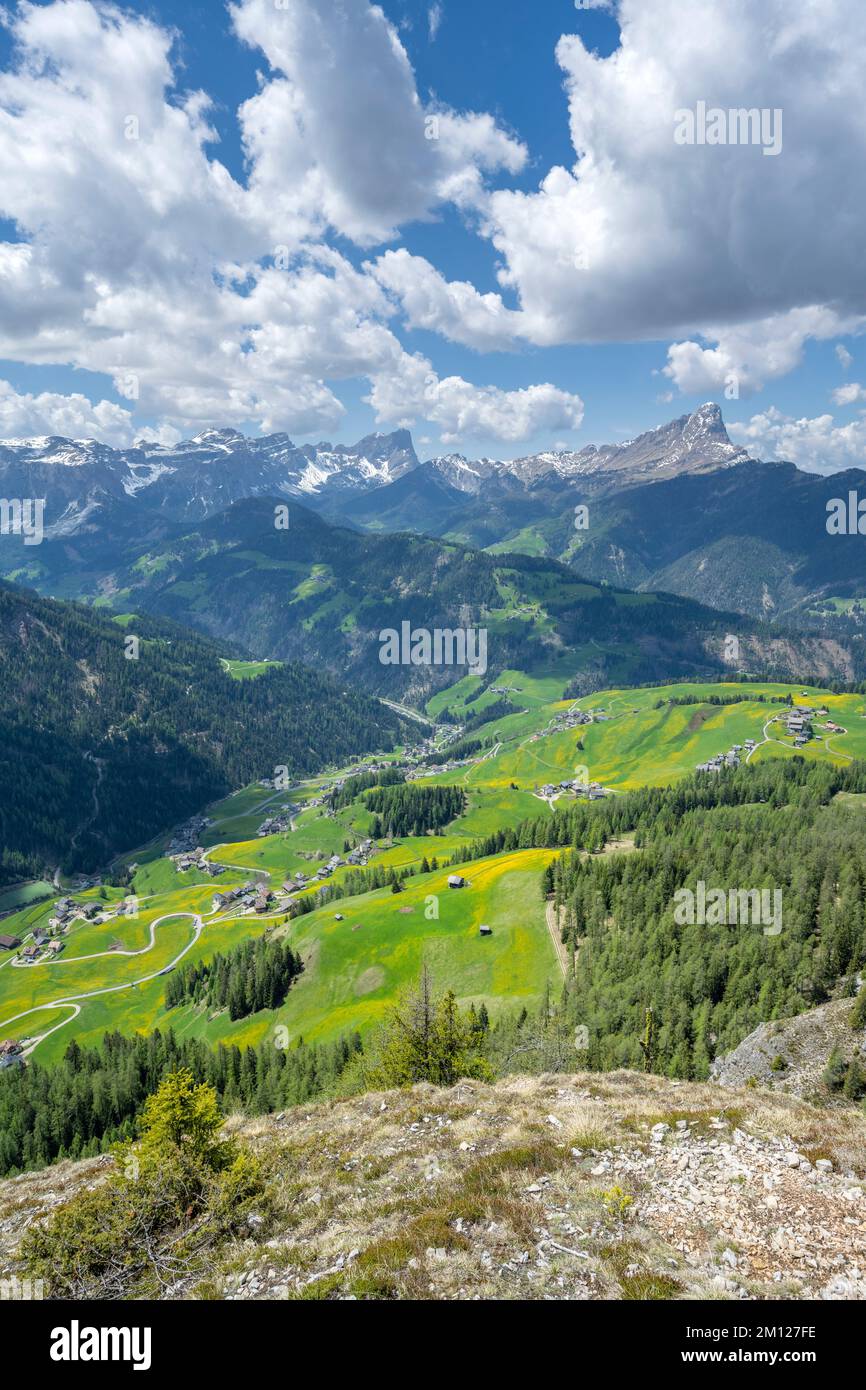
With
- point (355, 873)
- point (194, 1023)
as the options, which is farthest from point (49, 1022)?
point (355, 873)

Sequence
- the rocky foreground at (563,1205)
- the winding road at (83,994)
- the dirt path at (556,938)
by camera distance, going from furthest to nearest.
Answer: the winding road at (83,994)
the dirt path at (556,938)
the rocky foreground at (563,1205)

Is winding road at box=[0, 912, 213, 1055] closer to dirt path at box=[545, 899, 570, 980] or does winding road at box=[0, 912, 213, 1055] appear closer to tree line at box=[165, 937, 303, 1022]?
tree line at box=[165, 937, 303, 1022]
